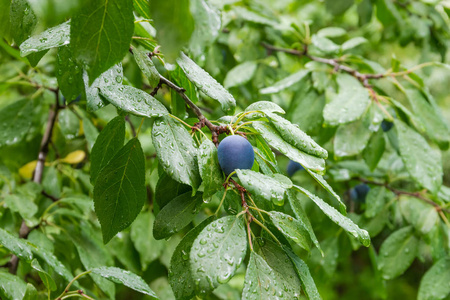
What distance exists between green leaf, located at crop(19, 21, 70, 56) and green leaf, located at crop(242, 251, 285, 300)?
342mm

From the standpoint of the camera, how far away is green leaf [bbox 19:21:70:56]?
21.5 inches

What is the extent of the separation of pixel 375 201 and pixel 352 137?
0.87 ft

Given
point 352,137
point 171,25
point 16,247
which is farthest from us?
point 352,137

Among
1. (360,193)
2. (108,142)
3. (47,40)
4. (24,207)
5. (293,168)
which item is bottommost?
(360,193)

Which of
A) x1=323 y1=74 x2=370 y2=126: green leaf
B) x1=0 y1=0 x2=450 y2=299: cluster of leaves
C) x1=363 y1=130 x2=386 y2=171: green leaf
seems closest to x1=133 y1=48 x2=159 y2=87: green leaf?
x1=0 y1=0 x2=450 y2=299: cluster of leaves

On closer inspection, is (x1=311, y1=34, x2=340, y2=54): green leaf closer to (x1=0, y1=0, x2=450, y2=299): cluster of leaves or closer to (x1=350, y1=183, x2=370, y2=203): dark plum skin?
(x1=0, y1=0, x2=450, y2=299): cluster of leaves

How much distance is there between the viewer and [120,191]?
606 millimetres

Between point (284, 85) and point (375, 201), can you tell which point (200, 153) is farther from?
point (375, 201)

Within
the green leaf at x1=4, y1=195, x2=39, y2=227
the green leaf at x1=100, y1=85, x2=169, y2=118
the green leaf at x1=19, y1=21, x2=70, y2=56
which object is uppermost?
the green leaf at x1=19, y1=21, x2=70, y2=56

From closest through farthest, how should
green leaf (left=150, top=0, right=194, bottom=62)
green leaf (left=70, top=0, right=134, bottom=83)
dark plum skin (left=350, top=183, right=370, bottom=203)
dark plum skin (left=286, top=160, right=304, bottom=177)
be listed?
green leaf (left=150, top=0, right=194, bottom=62)
green leaf (left=70, top=0, right=134, bottom=83)
dark plum skin (left=286, top=160, right=304, bottom=177)
dark plum skin (left=350, top=183, right=370, bottom=203)

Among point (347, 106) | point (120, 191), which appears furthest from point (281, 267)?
point (347, 106)

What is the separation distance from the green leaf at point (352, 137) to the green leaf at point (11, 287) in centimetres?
74

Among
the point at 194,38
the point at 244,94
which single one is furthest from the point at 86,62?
the point at 244,94

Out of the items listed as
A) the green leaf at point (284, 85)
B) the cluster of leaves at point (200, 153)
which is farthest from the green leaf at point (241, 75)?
the green leaf at point (284, 85)
